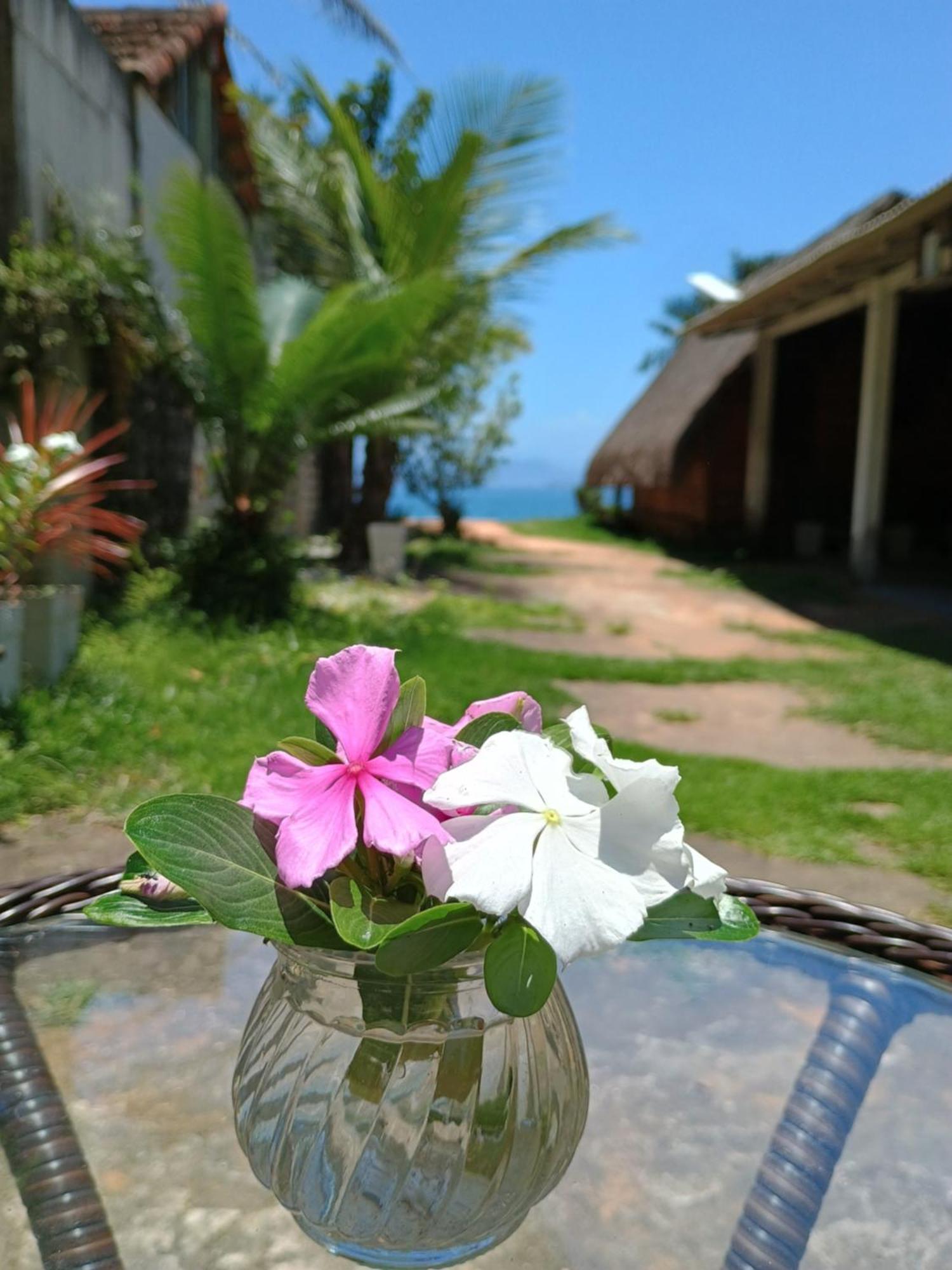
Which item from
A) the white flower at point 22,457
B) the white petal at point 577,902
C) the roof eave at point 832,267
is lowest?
the white petal at point 577,902

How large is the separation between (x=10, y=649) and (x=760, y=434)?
11.5 metres

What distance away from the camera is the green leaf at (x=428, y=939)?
0.54 metres

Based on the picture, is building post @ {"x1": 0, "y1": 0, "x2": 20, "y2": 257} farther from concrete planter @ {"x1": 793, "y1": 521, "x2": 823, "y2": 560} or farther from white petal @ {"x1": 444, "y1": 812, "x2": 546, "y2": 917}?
concrete planter @ {"x1": 793, "y1": 521, "x2": 823, "y2": 560}

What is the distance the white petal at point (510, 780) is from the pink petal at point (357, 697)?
2.3 inches

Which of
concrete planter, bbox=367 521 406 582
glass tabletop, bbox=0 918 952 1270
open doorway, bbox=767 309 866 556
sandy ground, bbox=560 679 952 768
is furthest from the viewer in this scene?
open doorway, bbox=767 309 866 556

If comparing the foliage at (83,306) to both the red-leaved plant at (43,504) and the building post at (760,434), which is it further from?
the building post at (760,434)

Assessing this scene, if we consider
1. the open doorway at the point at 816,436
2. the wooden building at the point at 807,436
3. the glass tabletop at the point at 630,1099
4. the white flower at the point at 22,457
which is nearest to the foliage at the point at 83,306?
the white flower at the point at 22,457

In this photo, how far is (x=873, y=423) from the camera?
10.1 m

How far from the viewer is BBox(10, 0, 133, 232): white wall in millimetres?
5586

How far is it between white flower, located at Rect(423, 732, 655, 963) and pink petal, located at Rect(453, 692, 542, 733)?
88mm

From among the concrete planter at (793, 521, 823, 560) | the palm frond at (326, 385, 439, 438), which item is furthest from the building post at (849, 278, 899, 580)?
the palm frond at (326, 385, 439, 438)

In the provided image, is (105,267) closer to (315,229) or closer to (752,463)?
(315,229)

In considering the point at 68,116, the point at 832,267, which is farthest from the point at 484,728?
the point at 832,267

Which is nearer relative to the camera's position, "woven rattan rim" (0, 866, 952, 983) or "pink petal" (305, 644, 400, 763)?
"pink petal" (305, 644, 400, 763)
